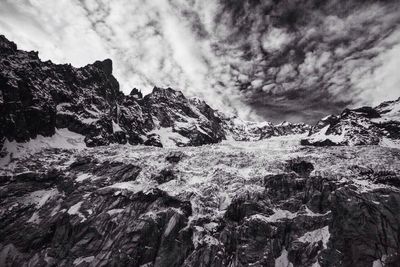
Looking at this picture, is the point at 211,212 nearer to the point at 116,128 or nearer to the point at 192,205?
the point at 192,205

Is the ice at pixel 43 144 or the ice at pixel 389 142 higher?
the ice at pixel 389 142

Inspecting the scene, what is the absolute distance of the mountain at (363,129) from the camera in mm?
93750

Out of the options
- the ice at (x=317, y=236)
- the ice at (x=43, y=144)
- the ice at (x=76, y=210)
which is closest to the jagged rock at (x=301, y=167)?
the ice at (x=317, y=236)

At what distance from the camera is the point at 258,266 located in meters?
41.5

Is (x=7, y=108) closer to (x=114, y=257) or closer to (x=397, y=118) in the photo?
(x=114, y=257)

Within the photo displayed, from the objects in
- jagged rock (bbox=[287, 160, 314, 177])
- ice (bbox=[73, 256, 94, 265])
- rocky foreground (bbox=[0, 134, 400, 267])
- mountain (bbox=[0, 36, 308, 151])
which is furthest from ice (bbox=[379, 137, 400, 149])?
ice (bbox=[73, 256, 94, 265])

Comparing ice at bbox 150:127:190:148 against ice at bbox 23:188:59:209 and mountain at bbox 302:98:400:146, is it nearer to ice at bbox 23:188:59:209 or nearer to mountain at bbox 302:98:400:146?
mountain at bbox 302:98:400:146

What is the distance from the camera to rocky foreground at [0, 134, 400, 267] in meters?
42.6

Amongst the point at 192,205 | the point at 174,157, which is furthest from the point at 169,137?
the point at 192,205

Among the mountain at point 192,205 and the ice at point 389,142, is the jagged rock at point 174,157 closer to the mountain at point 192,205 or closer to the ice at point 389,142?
the mountain at point 192,205

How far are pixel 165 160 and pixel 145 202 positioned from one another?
16.1 meters

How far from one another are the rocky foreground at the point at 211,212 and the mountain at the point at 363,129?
3768 centimetres

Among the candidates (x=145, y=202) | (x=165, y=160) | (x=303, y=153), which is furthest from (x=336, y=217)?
(x=165, y=160)

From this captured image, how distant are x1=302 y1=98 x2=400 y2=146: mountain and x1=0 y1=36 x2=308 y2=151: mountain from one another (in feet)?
211
